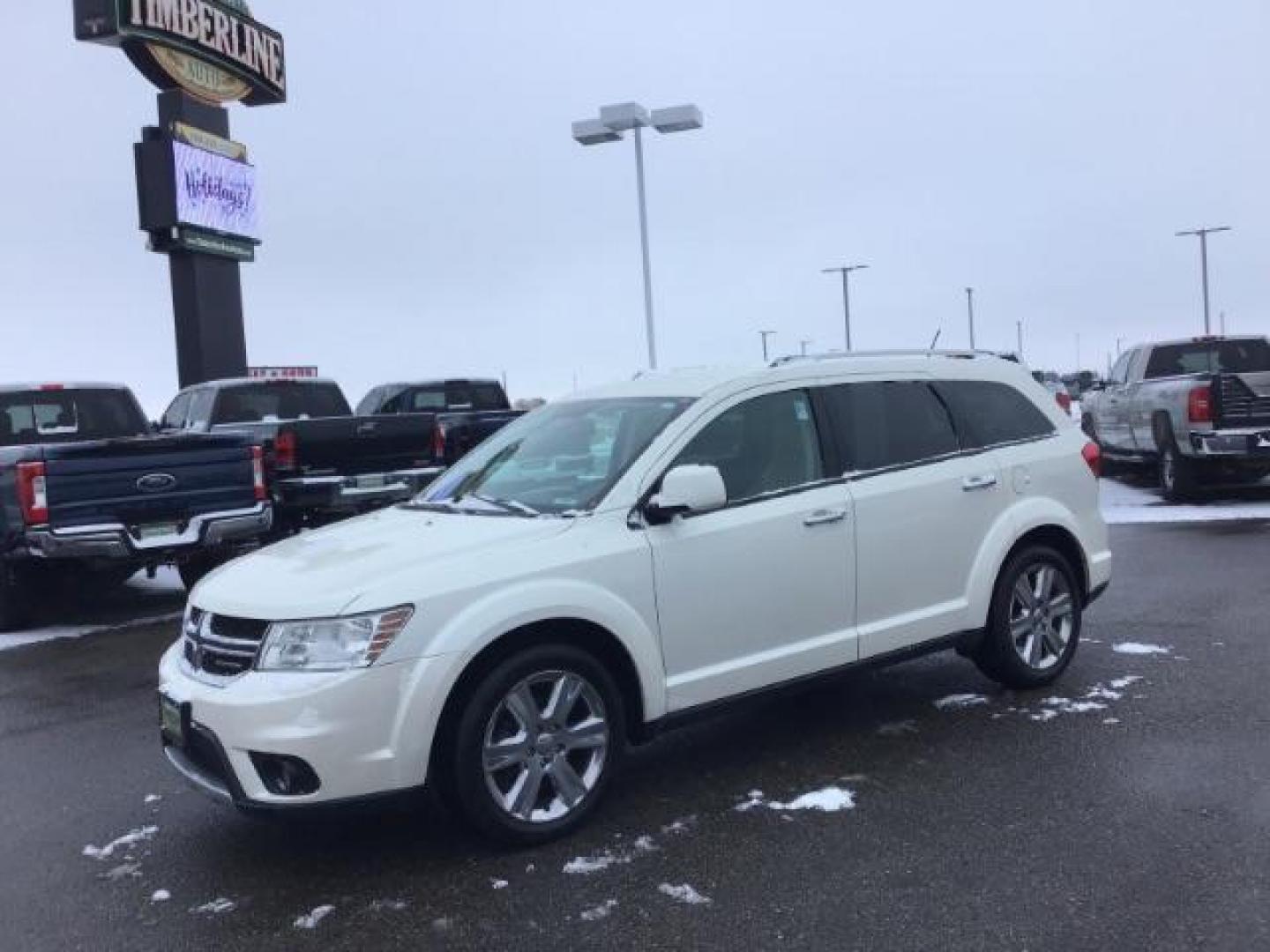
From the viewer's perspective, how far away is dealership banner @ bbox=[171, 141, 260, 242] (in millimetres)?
21625

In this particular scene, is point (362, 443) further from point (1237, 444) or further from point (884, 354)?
point (1237, 444)

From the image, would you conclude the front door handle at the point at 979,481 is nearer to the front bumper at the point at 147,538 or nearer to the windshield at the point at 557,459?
the windshield at the point at 557,459

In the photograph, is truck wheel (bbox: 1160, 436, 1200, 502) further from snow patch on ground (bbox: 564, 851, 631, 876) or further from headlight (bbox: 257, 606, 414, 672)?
headlight (bbox: 257, 606, 414, 672)

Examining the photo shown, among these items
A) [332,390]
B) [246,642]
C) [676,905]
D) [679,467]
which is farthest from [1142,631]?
[332,390]

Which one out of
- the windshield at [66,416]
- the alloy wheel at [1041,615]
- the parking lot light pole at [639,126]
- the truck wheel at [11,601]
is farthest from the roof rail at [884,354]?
the parking lot light pole at [639,126]

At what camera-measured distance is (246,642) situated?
4219mm

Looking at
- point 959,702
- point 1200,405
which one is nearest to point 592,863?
point 959,702

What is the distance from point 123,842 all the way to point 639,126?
1886 centimetres

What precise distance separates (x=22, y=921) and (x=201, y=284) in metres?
20.1

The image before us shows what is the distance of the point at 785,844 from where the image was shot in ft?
14.1

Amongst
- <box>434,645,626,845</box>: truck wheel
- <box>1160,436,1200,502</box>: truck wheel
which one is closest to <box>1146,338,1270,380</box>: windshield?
<box>1160,436,1200,502</box>: truck wheel

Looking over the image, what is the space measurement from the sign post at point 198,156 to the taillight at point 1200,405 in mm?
16792

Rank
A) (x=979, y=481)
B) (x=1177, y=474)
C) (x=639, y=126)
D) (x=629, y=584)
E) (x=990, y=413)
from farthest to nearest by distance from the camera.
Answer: (x=639, y=126) < (x=1177, y=474) < (x=990, y=413) < (x=979, y=481) < (x=629, y=584)

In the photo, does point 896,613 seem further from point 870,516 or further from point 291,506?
point 291,506
